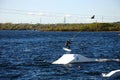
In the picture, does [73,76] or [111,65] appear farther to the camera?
[111,65]

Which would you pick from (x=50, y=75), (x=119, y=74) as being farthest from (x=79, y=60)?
(x=119, y=74)

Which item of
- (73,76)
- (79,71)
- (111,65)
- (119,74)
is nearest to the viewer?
(119,74)

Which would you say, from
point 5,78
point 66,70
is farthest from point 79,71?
point 5,78

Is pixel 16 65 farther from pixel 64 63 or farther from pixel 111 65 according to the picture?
pixel 111 65

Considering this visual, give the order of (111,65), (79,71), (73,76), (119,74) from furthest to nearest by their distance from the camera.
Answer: (111,65)
(79,71)
(73,76)
(119,74)

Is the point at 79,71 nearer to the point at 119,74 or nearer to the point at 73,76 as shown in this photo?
the point at 73,76

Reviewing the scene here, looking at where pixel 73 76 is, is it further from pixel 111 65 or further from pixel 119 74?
pixel 111 65

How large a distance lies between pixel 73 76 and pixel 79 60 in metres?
12.4

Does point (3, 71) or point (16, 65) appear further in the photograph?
point (16, 65)

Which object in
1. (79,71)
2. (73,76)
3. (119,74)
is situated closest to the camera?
(119,74)

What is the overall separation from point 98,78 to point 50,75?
6004mm

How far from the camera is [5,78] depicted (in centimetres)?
4666

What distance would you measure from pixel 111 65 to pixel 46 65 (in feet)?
28.9

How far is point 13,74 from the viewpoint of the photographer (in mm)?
49969
